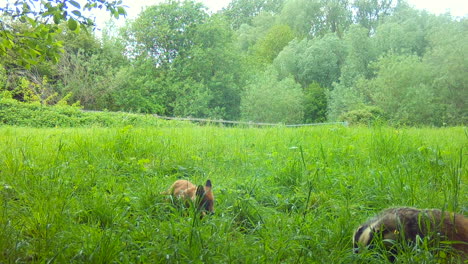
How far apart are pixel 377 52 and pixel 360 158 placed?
36.1 metres

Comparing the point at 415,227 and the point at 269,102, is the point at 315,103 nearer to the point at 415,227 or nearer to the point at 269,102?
the point at 269,102

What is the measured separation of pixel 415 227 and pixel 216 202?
1839 mm

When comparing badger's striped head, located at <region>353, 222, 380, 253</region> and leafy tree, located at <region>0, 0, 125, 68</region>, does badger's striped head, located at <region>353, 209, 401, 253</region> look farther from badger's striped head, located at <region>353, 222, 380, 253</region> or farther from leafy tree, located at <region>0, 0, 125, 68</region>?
leafy tree, located at <region>0, 0, 125, 68</region>

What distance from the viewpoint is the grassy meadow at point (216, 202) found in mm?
2357

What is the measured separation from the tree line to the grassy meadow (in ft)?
49.2

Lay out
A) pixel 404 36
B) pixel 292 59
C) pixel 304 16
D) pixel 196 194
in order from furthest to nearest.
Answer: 1. pixel 304 16
2. pixel 292 59
3. pixel 404 36
4. pixel 196 194

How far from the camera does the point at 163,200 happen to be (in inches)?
142

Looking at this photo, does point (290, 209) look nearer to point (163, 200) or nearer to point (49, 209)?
point (163, 200)

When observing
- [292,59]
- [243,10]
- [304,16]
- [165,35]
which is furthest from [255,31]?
[165,35]

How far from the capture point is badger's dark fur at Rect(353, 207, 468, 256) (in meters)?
2.43

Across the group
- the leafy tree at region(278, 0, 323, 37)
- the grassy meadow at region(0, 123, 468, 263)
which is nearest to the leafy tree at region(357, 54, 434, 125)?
the leafy tree at region(278, 0, 323, 37)

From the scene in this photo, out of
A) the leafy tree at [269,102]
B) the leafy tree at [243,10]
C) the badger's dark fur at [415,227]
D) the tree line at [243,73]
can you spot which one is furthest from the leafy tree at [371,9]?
the badger's dark fur at [415,227]

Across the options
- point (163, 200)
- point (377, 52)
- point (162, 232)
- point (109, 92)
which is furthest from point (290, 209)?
point (377, 52)

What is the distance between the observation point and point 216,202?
3.66 meters
